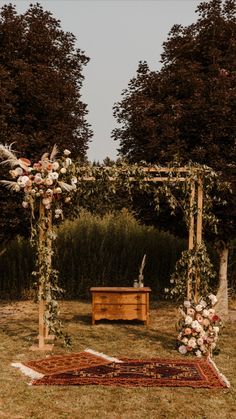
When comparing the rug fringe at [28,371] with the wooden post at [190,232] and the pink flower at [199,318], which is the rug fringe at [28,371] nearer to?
the pink flower at [199,318]

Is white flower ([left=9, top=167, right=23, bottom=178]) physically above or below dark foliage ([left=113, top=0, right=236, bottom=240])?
below

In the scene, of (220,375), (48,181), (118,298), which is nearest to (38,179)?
(48,181)

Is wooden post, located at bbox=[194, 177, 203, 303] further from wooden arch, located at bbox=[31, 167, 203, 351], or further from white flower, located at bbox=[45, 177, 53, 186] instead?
white flower, located at bbox=[45, 177, 53, 186]

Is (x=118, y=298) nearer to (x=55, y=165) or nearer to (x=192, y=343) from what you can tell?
(x=192, y=343)

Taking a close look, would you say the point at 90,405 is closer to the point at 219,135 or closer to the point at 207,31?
the point at 219,135

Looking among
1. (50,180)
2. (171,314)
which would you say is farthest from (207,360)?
(171,314)

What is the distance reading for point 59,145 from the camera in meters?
12.8

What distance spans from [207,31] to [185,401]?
879 cm

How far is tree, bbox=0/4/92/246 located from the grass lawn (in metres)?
3.25

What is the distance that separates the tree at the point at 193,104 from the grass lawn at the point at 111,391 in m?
3.20

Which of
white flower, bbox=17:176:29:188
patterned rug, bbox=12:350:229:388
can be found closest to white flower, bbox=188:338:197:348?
patterned rug, bbox=12:350:229:388

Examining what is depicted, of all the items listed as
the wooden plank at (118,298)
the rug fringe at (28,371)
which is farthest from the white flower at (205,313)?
the rug fringe at (28,371)

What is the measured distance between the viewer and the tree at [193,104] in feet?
39.1

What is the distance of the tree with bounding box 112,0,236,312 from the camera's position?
39.1 ft
